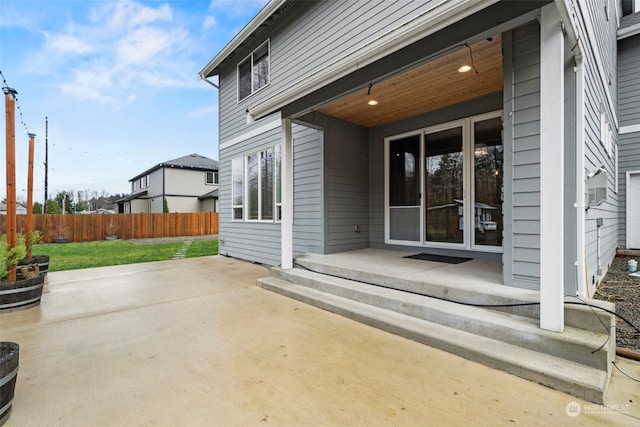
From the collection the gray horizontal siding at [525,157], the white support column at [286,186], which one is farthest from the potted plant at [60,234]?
the gray horizontal siding at [525,157]


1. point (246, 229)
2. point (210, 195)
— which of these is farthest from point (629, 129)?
point (210, 195)

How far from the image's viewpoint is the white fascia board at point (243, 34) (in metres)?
5.64

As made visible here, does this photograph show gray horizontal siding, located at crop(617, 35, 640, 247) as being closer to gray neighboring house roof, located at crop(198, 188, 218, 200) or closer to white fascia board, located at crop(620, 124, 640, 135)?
white fascia board, located at crop(620, 124, 640, 135)

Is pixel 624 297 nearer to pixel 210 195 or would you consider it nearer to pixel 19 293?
pixel 19 293

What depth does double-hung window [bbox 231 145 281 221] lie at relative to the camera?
6.18 meters

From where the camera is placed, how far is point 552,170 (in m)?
2.26

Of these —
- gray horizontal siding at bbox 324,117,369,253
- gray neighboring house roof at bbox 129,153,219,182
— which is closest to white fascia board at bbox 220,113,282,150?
gray horizontal siding at bbox 324,117,369,253

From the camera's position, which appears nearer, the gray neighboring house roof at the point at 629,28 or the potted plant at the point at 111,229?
the gray neighboring house roof at the point at 629,28

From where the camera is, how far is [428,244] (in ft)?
16.8

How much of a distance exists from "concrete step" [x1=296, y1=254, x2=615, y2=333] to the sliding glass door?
1824 mm

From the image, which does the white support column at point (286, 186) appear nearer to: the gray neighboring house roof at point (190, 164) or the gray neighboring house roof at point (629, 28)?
the gray neighboring house roof at point (629, 28)

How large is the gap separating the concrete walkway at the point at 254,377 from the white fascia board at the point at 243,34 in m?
5.69

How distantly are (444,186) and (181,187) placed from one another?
19.2 metres

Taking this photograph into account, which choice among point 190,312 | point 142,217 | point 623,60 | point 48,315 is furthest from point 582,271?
point 142,217
